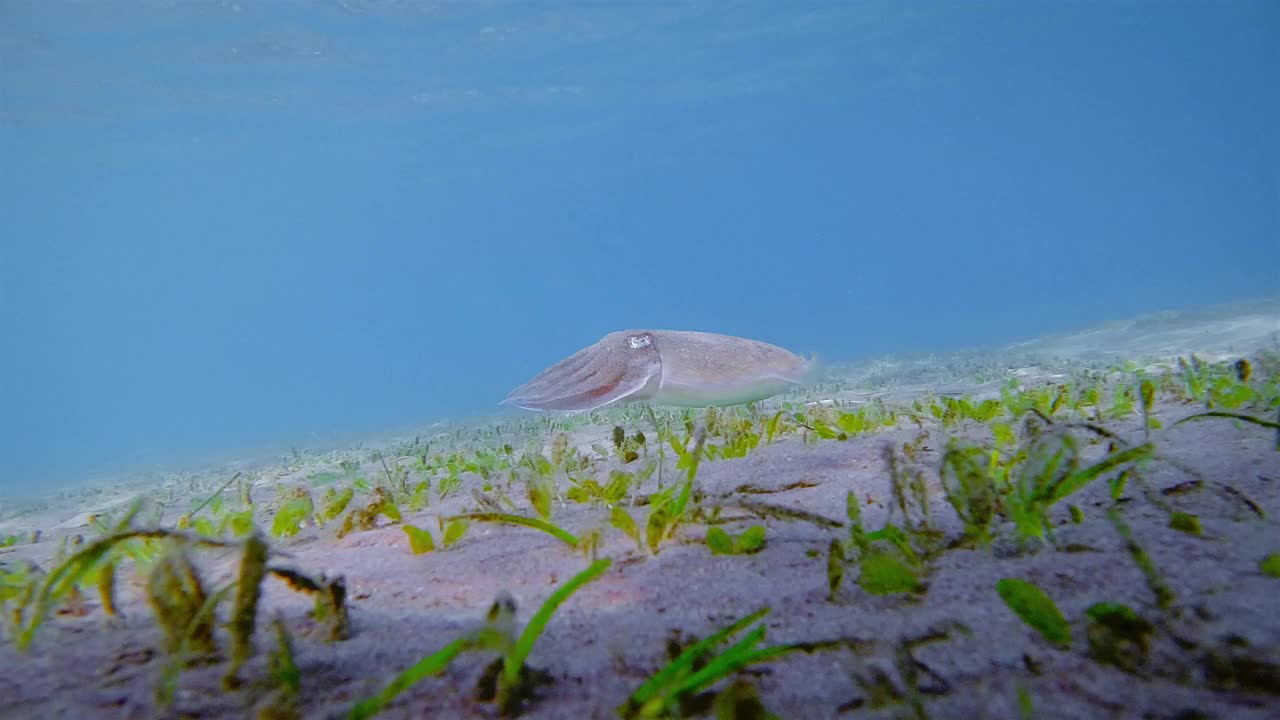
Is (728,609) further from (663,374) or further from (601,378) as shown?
(601,378)

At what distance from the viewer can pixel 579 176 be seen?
94875 mm

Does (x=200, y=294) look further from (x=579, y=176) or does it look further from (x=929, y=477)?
(x=929, y=477)

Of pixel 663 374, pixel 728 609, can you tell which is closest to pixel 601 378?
pixel 663 374

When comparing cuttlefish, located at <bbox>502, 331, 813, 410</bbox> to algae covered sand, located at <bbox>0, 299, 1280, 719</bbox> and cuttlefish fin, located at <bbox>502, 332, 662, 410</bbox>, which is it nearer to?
cuttlefish fin, located at <bbox>502, 332, 662, 410</bbox>

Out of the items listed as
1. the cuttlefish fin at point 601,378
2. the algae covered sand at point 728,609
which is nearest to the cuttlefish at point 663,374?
the cuttlefish fin at point 601,378

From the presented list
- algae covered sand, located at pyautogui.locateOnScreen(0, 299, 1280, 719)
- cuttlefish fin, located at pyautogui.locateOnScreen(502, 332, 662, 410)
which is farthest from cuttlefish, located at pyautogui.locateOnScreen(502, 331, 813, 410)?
algae covered sand, located at pyautogui.locateOnScreen(0, 299, 1280, 719)

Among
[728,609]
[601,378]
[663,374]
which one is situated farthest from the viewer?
[601,378]

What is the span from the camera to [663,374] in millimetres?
3447

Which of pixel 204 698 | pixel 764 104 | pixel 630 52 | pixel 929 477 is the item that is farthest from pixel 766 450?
pixel 764 104

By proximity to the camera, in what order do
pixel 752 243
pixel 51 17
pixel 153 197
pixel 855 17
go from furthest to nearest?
1. pixel 752 243
2. pixel 153 197
3. pixel 855 17
4. pixel 51 17

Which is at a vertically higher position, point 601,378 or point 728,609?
point 601,378

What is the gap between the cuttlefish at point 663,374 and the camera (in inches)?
136

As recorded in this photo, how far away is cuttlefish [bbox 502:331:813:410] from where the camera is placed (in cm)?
346

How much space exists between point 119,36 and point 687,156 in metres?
58.1
